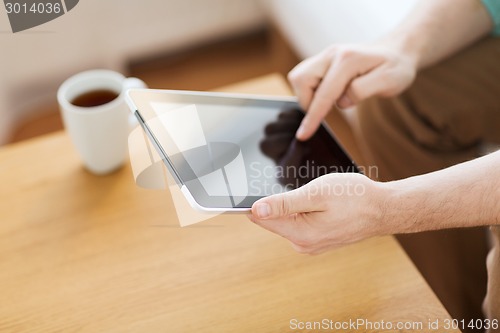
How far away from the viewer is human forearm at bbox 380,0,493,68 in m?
0.75

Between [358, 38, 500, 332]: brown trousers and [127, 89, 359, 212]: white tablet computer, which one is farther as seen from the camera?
[358, 38, 500, 332]: brown trousers

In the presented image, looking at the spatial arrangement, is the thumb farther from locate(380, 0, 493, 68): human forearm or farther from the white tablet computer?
locate(380, 0, 493, 68): human forearm

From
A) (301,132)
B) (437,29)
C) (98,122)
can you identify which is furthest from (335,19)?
(98,122)

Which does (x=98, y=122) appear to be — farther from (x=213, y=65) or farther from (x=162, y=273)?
(x=213, y=65)

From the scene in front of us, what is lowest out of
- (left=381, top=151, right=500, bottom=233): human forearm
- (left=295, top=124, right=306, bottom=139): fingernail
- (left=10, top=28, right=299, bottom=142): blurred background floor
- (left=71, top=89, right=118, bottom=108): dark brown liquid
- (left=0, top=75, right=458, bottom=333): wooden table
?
(left=10, top=28, right=299, bottom=142): blurred background floor

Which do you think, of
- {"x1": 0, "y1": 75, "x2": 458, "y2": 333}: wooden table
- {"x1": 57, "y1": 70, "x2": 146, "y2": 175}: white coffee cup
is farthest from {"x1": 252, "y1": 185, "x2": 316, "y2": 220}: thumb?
{"x1": 57, "y1": 70, "x2": 146, "y2": 175}: white coffee cup

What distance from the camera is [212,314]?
59cm

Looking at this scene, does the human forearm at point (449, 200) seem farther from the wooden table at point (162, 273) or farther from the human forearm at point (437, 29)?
the human forearm at point (437, 29)

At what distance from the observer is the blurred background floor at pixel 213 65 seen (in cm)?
149

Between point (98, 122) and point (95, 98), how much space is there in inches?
2.3

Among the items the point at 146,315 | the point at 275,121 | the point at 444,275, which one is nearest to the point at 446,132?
the point at 444,275

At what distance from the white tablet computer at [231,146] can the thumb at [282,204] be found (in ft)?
0.09

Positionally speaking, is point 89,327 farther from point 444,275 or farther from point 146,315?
point 444,275

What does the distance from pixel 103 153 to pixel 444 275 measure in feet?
1.93
